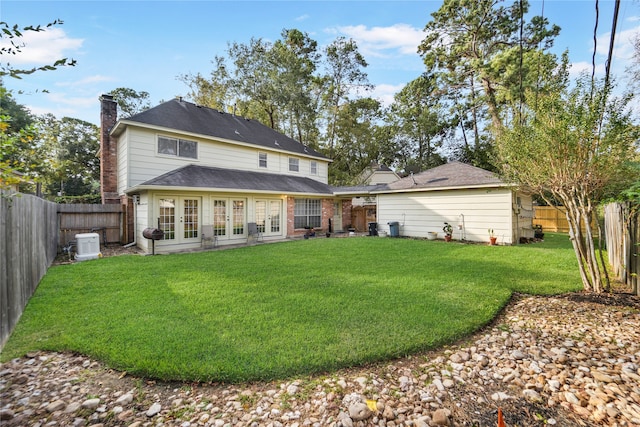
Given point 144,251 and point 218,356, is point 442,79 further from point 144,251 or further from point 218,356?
point 218,356

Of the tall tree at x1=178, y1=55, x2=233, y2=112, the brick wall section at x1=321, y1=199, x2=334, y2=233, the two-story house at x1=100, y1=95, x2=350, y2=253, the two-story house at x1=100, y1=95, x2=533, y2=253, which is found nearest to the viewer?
the two-story house at x1=100, y1=95, x2=350, y2=253

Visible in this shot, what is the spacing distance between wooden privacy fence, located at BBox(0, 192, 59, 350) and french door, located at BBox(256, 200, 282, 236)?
7973mm

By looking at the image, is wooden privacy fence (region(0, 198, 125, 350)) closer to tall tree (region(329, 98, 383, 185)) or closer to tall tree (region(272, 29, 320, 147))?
tall tree (region(272, 29, 320, 147))

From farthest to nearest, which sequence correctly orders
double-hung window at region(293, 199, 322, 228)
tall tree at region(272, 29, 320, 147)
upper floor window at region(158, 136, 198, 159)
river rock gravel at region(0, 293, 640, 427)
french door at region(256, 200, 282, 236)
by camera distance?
tall tree at region(272, 29, 320, 147), double-hung window at region(293, 199, 322, 228), french door at region(256, 200, 282, 236), upper floor window at region(158, 136, 198, 159), river rock gravel at region(0, 293, 640, 427)

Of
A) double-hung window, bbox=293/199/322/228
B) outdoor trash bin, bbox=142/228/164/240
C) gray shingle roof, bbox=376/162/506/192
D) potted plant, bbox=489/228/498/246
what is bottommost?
potted plant, bbox=489/228/498/246

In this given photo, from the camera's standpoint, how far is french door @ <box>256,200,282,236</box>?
13.0 metres

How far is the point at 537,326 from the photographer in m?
3.71

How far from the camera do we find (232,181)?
40.1ft

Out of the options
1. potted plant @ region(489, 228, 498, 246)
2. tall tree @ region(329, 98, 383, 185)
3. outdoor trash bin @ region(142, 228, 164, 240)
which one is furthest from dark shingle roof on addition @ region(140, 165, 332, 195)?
tall tree @ region(329, 98, 383, 185)

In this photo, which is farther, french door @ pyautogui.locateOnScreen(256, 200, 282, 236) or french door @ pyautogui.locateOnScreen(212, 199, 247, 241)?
french door @ pyautogui.locateOnScreen(256, 200, 282, 236)

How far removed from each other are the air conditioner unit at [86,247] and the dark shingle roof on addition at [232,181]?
7.43ft

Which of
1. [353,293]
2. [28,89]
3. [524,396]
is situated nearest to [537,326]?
[524,396]

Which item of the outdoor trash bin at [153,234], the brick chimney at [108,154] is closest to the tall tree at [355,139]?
the brick chimney at [108,154]

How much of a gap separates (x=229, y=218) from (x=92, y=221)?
509 centimetres
